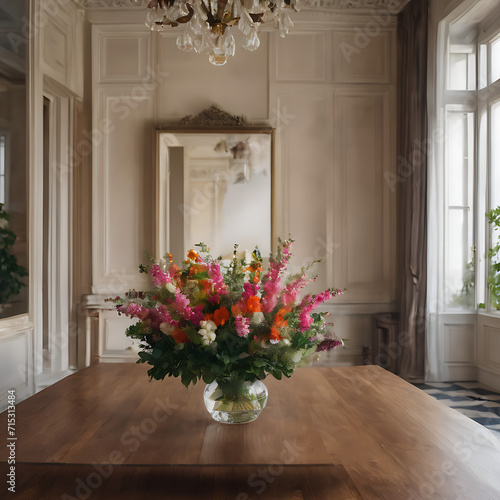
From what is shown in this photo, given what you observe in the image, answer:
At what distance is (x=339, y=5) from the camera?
465 centimetres

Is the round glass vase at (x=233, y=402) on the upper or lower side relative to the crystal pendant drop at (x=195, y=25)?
lower

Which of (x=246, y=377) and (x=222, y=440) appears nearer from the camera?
(x=222, y=440)

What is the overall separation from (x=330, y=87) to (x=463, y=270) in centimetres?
215

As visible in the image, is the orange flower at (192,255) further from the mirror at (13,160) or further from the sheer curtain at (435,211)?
the sheer curtain at (435,211)

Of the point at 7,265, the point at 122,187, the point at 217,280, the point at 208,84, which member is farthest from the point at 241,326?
the point at 208,84

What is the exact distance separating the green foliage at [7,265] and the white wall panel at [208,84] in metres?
1.96

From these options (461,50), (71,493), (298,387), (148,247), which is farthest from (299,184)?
(71,493)

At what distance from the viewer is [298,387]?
1.98 metres

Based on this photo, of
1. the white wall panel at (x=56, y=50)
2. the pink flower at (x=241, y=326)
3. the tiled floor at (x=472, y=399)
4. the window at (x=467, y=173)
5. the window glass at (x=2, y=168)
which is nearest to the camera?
the pink flower at (x=241, y=326)

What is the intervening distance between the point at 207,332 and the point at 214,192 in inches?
128

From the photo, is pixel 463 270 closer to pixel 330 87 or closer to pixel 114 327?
pixel 330 87

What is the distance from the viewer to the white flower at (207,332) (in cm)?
142

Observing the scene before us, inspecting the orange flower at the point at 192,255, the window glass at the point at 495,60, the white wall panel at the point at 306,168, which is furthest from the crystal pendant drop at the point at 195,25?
the window glass at the point at 495,60

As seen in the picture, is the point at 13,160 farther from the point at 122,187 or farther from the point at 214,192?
the point at 214,192
